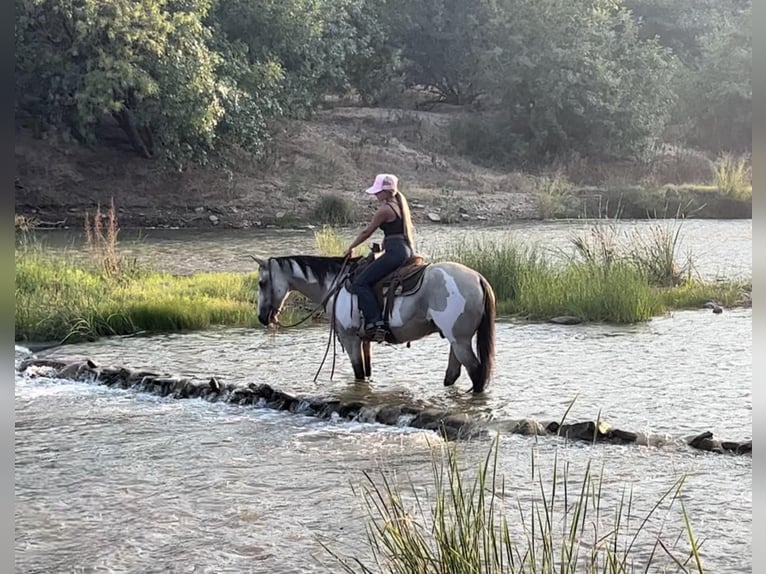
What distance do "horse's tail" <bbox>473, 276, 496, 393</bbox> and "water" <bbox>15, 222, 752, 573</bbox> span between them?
0.70 feet

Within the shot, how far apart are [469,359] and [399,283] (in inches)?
36.8

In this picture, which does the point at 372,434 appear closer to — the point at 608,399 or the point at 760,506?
the point at 608,399

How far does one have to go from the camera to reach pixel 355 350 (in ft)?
30.8

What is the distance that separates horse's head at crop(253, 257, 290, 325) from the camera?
31.2ft

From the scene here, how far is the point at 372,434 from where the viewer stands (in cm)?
777

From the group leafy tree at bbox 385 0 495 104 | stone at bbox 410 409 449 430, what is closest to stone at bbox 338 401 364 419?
stone at bbox 410 409 449 430

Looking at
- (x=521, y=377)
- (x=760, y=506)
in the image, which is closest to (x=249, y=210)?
(x=521, y=377)

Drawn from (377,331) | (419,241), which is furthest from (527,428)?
(419,241)

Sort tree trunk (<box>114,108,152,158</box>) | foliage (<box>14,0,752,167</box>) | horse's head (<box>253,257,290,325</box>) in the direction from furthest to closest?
tree trunk (<box>114,108,152,158</box>)
foliage (<box>14,0,752,167</box>)
horse's head (<box>253,257,290,325</box>)

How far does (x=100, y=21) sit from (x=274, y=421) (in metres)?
19.3

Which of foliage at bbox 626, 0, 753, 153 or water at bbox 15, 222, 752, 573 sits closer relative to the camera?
water at bbox 15, 222, 752, 573

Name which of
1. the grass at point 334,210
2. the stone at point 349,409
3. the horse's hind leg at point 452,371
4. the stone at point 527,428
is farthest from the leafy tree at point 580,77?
the stone at point 527,428

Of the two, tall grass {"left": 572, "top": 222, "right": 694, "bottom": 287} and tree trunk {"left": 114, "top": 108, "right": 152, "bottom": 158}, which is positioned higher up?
tree trunk {"left": 114, "top": 108, "right": 152, "bottom": 158}

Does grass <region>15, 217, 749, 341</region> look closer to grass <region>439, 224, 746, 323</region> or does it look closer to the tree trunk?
grass <region>439, 224, 746, 323</region>
